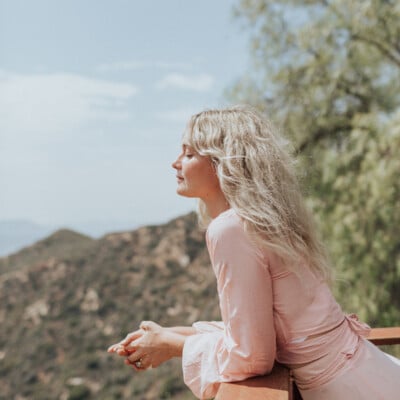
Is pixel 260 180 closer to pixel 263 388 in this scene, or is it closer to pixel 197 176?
pixel 197 176

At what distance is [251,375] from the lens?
108 cm

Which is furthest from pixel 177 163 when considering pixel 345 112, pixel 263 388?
pixel 345 112

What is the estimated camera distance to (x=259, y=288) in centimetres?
105

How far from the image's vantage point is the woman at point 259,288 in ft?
3.45

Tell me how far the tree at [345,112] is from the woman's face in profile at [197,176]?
3823 millimetres

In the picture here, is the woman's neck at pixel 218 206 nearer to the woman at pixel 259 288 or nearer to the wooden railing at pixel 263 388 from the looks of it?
the woman at pixel 259 288

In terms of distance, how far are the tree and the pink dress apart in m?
3.81

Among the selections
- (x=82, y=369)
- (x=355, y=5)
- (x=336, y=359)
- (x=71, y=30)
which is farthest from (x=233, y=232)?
(x=71, y=30)

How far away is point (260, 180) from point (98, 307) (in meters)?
15.7

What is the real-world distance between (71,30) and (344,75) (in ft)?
102

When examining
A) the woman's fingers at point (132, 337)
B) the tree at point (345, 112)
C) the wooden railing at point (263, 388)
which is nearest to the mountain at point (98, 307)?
the tree at point (345, 112)

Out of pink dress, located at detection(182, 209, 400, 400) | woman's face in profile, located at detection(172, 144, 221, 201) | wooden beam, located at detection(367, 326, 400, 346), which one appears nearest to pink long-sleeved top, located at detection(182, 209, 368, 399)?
pink dress, located at detection(182, 209, 400, 400)

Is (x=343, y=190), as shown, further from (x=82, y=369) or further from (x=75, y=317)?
(x=75, y=317)

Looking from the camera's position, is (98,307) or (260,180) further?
(98,307)
